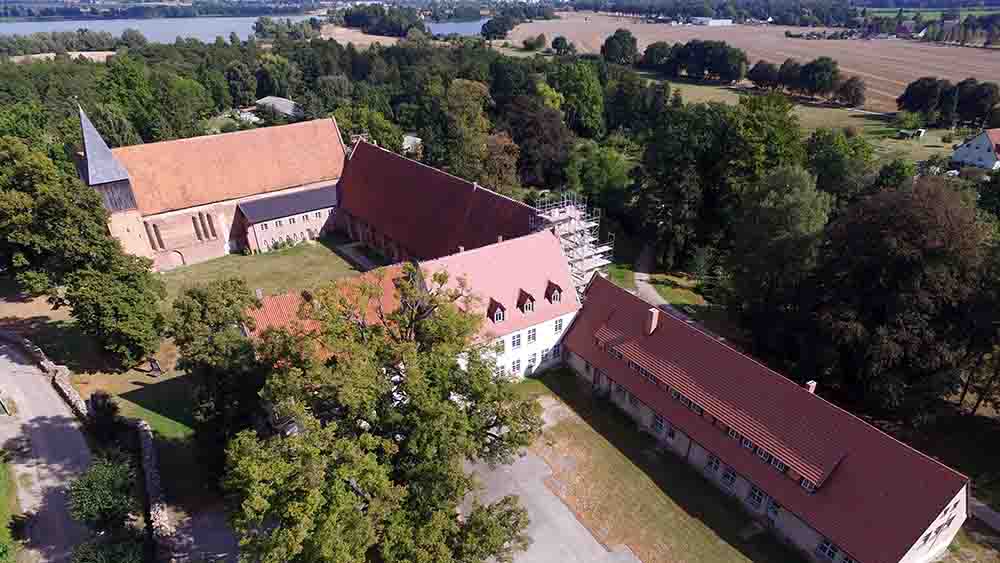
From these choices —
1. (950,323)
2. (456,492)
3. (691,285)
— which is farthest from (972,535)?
(691,285)

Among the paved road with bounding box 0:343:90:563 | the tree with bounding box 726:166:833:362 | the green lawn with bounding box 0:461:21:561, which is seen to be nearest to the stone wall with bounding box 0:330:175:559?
the paved road with bounding box 0:343:90:563

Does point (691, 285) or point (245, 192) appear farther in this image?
point (245, 192)

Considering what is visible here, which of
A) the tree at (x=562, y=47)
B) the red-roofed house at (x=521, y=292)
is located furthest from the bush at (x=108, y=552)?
the tree at (x=562, y=47)

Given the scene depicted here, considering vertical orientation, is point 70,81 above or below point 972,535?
above

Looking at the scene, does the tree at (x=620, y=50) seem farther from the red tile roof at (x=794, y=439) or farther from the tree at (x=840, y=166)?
the red tile roof at (x=794, y=439)

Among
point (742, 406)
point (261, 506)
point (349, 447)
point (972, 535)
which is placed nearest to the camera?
point (261, 506)

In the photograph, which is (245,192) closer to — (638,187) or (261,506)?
(638,187)

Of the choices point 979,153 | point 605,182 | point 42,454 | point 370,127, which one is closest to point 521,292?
point 42,454
